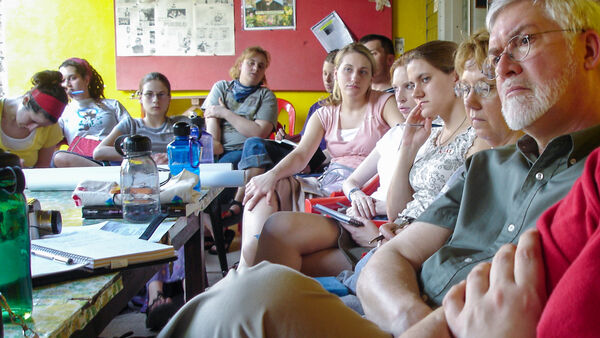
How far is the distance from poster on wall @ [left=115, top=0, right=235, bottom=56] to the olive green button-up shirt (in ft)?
13.6

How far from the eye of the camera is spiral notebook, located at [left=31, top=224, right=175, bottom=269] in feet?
2.87

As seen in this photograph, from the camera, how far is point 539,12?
97 cm

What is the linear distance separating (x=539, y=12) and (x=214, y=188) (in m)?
1.22

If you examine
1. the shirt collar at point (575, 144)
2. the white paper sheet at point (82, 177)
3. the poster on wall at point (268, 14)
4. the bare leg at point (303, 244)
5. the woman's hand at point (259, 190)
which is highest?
the poster on wall at point (268, 14)

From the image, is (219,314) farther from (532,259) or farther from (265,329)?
(532,259)

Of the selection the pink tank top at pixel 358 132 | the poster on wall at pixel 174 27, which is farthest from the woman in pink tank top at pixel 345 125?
the poster on wall at pixel 174 27

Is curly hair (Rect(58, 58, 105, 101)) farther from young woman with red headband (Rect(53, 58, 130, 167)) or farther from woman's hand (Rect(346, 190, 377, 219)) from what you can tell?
woman's hand (Rect(346, 190, 377, 219))

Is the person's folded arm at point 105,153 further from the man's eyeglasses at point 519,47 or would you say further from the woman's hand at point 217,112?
the man's eyeglasses at point 519,47

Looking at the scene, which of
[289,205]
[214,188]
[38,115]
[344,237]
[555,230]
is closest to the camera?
[555,230]

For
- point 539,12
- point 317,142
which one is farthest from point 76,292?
point 317,142

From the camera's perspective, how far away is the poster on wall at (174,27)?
4.91 m

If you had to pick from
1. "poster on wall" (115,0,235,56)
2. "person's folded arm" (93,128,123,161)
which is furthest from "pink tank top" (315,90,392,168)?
"poster on wall" (115,0,235,56)

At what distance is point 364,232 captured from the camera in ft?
5.33

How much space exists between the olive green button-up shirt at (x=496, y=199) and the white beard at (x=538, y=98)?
0.23 feet
